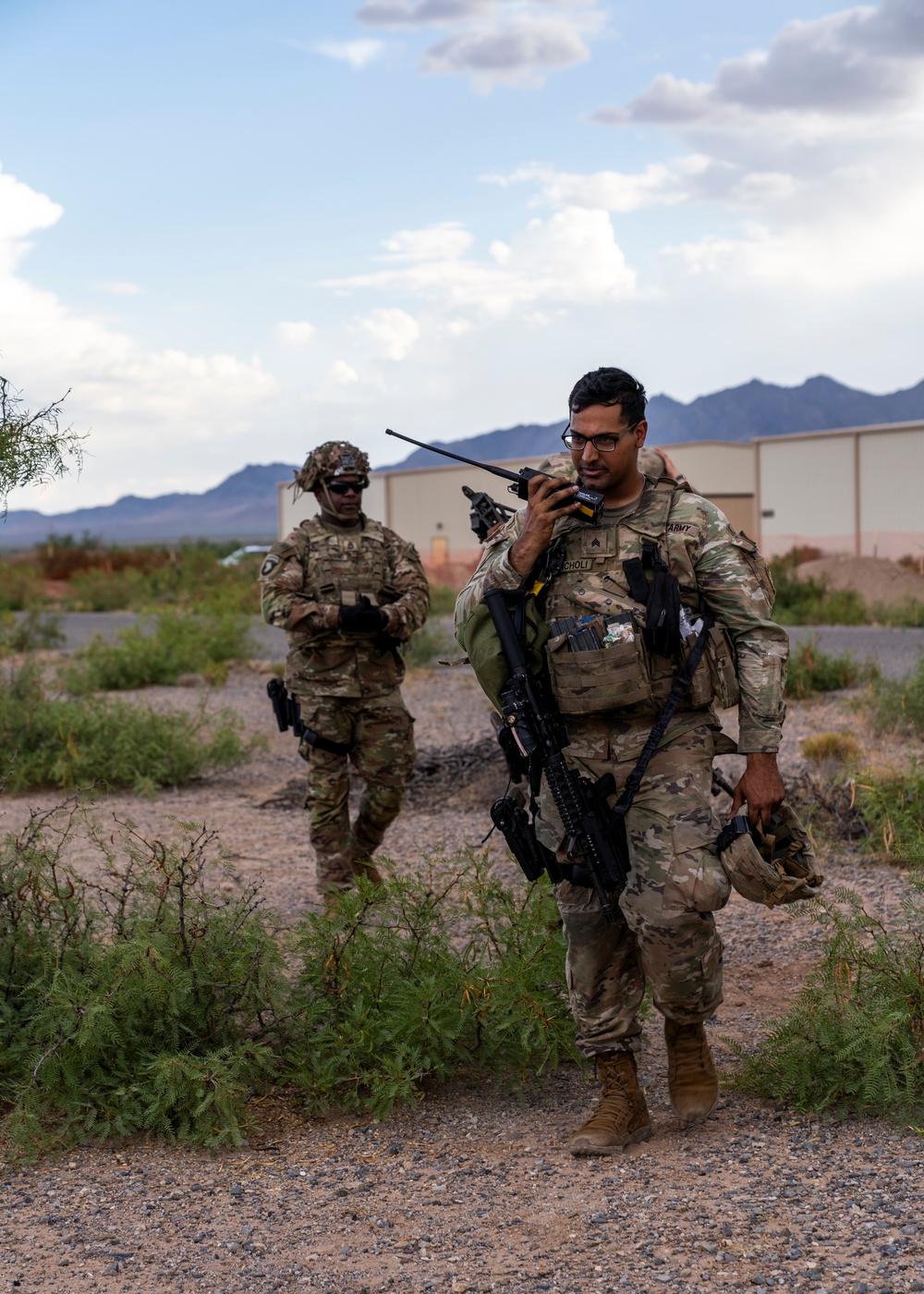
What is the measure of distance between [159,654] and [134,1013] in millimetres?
10105

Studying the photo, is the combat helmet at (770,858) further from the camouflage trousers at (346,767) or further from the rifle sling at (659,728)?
the camouflage trousers at (346,767)

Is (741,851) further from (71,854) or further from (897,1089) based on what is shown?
(71,854)

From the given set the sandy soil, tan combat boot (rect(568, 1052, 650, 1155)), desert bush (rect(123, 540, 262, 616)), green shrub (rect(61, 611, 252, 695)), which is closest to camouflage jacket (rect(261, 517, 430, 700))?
tan combat boot (rect(568, 1052, 650, 1155))

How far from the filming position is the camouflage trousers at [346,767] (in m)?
5.77

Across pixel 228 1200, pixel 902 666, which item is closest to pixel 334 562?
pixel 228 1200

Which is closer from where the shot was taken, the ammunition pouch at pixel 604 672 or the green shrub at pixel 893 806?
the ammunition pouch at pixel 604 672

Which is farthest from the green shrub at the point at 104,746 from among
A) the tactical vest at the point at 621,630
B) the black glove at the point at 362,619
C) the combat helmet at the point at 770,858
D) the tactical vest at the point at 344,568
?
the combat helmet at the point at 770,858

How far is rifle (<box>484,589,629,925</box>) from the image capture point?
11.2 feet

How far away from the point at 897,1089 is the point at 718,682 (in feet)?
3.74

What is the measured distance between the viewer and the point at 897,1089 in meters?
3.40

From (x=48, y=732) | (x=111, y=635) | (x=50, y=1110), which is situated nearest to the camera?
(x=50, y=1110)

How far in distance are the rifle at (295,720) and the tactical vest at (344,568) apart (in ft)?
1.53

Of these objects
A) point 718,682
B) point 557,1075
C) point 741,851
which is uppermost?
point 718,682

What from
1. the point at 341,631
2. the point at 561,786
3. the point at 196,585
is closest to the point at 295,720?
the point at 341,631
